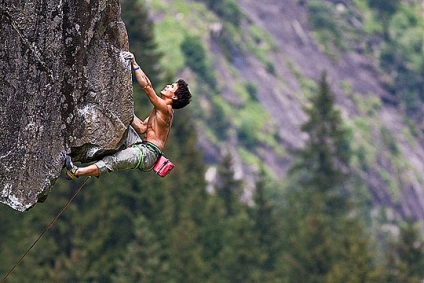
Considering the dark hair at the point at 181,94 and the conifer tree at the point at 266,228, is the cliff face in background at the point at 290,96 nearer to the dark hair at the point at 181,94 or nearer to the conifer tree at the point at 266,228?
the conifer tree at the point at 266,228

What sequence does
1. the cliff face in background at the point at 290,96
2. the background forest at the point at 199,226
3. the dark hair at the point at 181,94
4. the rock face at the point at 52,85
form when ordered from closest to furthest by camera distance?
the rock face at the point at 52,85 < the dark hair at the point at 181,94 < the background forest at the point at 199,226 < the cliff face in background at the point at 290,96

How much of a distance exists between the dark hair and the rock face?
85 cm

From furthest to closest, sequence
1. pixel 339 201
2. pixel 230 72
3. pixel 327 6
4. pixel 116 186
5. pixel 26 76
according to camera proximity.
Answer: pixel 327 6 < pixel 230 72 < pixel 339 201 < pixel 116 186 < pixel 26 76

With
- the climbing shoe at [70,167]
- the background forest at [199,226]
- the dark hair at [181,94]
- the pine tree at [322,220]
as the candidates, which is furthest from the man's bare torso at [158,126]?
the pine tree at [322,220]

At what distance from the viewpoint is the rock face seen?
1731 centimetres

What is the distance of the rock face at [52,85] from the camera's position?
1731 centimetres

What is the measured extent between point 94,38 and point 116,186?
34.3 meters

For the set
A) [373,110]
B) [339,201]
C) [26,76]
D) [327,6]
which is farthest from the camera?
[327,6]

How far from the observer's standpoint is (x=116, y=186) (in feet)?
170

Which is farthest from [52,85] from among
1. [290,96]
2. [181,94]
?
[290,96]

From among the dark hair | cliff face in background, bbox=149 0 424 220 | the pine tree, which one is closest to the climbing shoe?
the dark hair

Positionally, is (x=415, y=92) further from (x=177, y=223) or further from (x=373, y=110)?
(x=177, y=223)

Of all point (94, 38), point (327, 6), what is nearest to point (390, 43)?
point (327, 6)

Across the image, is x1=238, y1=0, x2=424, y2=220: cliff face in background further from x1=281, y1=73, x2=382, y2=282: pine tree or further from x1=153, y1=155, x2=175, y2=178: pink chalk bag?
x1=153, y1=155, x2=175, y2=178: pink chalk bag
